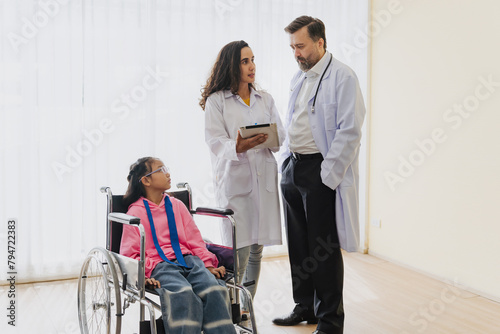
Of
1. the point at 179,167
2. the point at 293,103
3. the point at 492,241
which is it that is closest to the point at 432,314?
the point at 492,241

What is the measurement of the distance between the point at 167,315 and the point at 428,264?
235 centimetres

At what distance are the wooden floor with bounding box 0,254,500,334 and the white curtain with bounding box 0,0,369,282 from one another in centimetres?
44

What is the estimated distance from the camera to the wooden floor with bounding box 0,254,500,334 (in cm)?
275

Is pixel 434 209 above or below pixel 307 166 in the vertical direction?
below

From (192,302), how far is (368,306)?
4.73 feet

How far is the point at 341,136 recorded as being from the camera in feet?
7.98

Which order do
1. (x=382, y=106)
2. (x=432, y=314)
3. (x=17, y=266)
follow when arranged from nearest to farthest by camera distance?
1. (x=432, y=314)
2. (x=17, y=266)
3. (x=382, y=106)

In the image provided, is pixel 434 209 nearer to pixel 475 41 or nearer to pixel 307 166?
pixel 475 41

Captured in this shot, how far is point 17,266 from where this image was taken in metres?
3.54

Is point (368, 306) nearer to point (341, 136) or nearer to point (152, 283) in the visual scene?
point (341, 136)

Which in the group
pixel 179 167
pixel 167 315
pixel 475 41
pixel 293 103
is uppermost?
pixel 475 41

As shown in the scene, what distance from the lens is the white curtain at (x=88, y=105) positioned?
3.48m
